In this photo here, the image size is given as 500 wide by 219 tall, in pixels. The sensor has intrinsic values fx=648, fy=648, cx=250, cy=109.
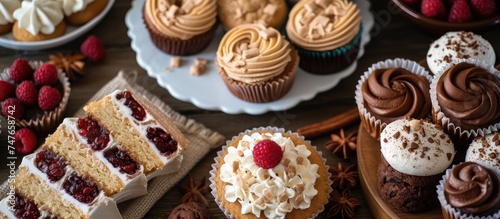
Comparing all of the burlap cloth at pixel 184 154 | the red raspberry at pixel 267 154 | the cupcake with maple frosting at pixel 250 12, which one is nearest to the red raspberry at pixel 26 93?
the burlap cloth at pixel 184 154

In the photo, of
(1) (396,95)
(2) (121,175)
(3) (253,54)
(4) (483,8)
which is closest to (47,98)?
(2) (121,175)

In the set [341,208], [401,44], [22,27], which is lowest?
[341,208]

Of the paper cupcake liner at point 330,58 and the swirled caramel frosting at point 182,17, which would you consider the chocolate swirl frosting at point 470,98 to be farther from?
the swirled caramel frosting at point 182,17

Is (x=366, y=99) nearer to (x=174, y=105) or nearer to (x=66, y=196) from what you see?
(x=174, y=105)

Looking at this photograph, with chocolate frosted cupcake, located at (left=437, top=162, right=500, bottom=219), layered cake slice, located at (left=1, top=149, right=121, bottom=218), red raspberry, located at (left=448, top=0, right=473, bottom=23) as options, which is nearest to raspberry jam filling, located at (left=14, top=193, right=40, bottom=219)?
layered cake slice, located at (left=1, top=149, right=121, bottom=218)

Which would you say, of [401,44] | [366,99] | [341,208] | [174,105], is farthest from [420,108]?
[174,105]

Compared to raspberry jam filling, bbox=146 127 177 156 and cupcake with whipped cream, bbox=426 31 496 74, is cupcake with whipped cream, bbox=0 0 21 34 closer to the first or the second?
raspberry jam filling, bbox=146 127 177 156
